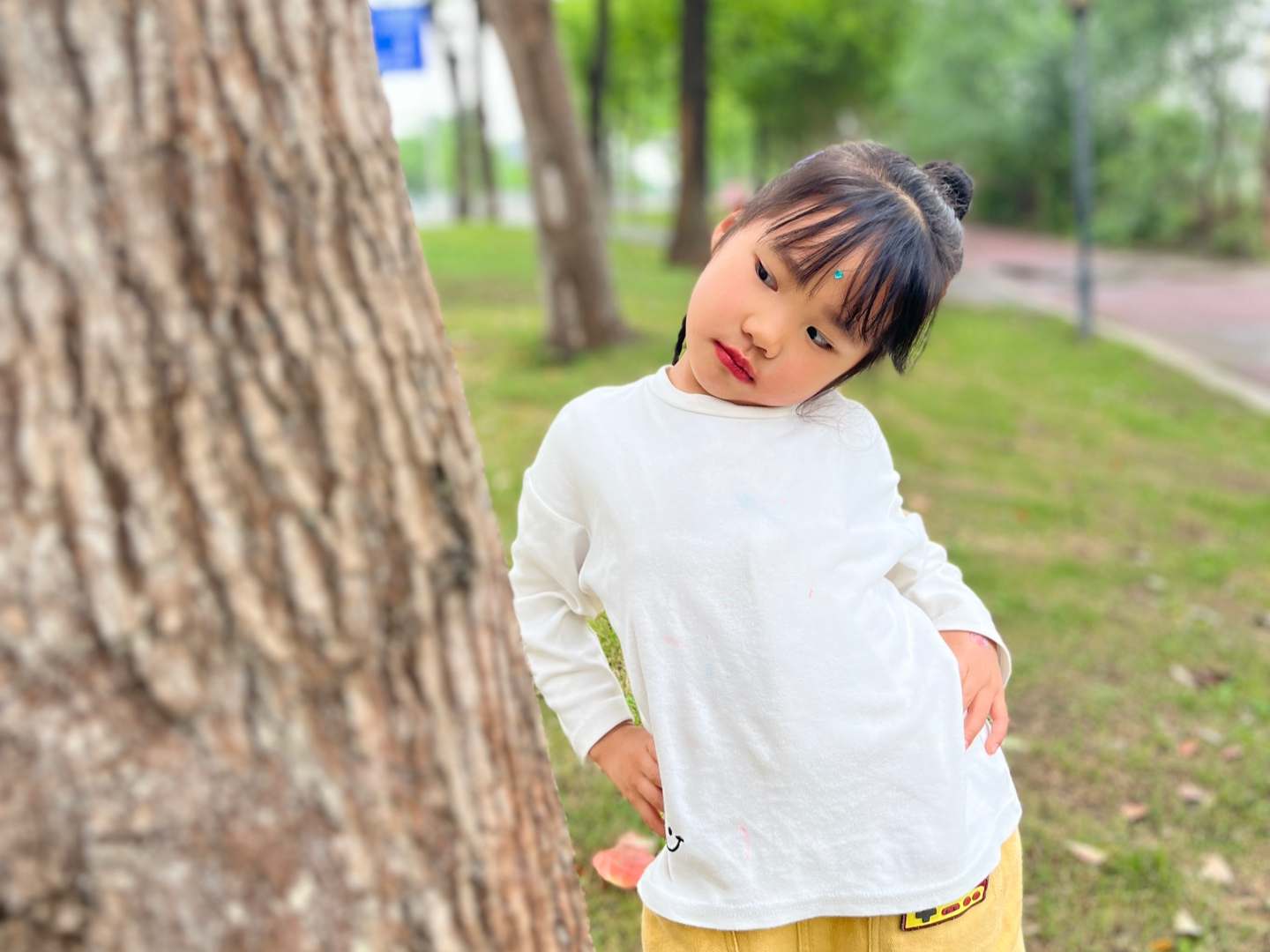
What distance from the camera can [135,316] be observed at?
88 cm

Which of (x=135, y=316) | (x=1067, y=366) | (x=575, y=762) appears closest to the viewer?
(x=135, y=316)

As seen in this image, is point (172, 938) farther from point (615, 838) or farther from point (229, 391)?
point (615, 838)

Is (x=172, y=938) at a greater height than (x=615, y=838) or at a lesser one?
greater

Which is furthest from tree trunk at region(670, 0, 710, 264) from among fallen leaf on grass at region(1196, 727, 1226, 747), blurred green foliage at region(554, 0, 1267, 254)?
fallen leaf on grass at region(1196, 727, 1226, 747)

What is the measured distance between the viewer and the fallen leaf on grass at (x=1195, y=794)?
127 inches

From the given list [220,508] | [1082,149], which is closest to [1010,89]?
[1082,149]

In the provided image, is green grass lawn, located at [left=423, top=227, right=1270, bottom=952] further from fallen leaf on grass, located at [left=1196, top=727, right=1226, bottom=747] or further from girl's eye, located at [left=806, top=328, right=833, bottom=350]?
girl's eye, located at [left=806, top=328, right=833, bottom=350]

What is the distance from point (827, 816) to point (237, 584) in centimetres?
77

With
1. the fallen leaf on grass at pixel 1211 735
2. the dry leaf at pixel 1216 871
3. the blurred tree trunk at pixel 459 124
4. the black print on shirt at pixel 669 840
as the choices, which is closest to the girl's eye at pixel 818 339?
the black print on shirt at pixel 669 840

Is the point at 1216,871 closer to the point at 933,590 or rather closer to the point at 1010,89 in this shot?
the point at 933,590

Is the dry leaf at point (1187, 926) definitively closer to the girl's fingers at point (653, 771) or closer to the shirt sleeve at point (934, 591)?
the shirt sleeve at point (934, 591)

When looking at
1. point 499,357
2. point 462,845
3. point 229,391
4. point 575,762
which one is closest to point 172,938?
point 462,845

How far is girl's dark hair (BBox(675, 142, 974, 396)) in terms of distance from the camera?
53.9 inches

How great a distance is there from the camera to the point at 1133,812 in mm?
3158
